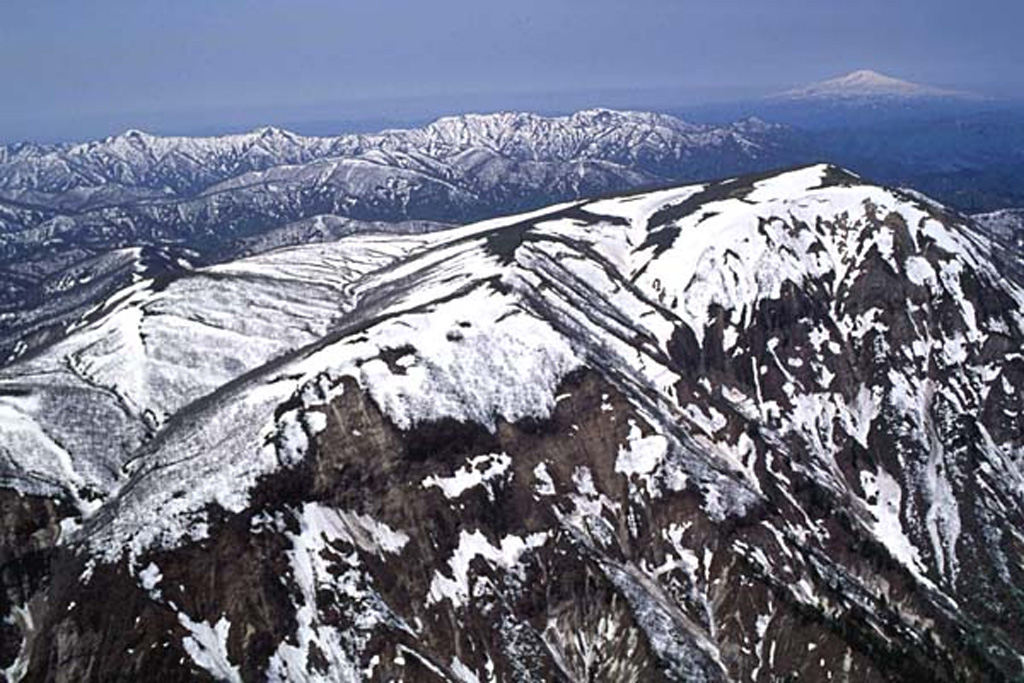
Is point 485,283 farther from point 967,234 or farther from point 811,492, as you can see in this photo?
point 967,234

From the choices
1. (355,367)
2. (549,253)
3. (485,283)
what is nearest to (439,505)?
(355,367)

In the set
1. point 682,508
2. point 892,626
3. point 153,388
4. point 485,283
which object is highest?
point 485,283

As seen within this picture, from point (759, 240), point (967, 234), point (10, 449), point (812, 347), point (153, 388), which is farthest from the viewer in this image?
point (967, 234)

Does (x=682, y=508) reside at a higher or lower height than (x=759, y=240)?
lower

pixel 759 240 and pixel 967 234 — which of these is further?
pixel 967 234

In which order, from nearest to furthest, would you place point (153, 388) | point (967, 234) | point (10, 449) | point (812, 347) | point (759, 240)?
point (10, 449), point (153, 388), point (812, 347), point (759, 240), point (967, 234)

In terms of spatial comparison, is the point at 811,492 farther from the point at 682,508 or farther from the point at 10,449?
the point at 10,449
